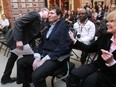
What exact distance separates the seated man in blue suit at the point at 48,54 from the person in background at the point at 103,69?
1.35 ft

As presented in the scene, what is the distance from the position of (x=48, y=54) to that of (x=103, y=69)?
85 cm

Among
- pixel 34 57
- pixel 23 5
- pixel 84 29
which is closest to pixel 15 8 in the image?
pixel 23 5

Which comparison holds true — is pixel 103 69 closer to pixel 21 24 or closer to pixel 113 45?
pixel 113 45

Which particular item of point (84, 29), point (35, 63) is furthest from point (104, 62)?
point (84, 29)

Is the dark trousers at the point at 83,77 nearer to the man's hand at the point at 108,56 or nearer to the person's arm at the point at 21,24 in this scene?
the man's hand at the point at 108,56

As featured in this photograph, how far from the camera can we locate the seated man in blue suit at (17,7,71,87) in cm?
283

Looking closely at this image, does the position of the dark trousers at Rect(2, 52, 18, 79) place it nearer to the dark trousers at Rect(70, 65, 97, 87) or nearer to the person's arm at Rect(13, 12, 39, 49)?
the person's arm at Rect(13, 12, 39, 49)

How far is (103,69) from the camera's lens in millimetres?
2498

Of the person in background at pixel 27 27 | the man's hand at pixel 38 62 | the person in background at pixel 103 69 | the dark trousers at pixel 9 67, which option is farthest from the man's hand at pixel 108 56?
the dark trousers at pixel 9 67

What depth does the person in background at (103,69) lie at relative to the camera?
2.35 m

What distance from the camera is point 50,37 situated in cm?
309

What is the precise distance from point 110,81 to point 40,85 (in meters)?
0.92

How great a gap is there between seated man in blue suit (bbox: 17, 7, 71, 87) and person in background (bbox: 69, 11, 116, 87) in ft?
1.35

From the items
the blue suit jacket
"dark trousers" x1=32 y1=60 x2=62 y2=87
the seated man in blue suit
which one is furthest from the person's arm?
"dark trousers" x1=32 y1=60 x2=62 y2=87
